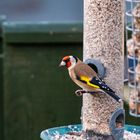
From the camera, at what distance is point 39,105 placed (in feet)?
23.7

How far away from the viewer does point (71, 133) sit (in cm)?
445

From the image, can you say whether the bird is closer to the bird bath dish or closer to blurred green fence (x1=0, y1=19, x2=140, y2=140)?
the bird bath dish

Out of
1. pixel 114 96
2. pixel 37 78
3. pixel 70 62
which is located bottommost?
pixel 37 78

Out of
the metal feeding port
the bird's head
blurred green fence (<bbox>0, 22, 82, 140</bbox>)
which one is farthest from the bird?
blurred green fence (<bbox>0, 22, 82, 140</bbox>)

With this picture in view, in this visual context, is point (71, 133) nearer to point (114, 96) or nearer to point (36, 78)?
point (114, 96)

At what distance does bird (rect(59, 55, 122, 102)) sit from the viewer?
14.0 ft

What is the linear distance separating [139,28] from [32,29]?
179 centimetres

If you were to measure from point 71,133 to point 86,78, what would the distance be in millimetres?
356

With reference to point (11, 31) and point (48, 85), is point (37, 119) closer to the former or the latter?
point (48, 85)

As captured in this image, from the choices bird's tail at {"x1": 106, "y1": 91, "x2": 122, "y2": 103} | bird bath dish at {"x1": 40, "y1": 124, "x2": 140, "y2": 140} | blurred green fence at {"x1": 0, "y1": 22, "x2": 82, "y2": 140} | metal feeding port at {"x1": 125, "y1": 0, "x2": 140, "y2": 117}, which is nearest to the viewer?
bird's tail at {"x1": 106, "y1": 91, "x2": 122, "y2": 103}

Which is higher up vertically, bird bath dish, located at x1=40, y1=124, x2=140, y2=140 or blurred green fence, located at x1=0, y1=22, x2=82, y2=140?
bird bath dish, located at x1=40, y1=124, x2=140, y2=140

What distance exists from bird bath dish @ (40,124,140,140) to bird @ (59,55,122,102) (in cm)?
29

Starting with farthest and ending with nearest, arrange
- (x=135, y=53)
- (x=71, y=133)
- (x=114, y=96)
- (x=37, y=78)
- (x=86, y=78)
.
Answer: (x=37, y=78) < (x=135, y=53) < (x=71, y=133) < (x=86, y=78) < (x=114, y=96)

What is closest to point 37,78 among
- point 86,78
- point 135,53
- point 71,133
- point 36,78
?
point 36,78
